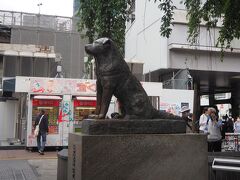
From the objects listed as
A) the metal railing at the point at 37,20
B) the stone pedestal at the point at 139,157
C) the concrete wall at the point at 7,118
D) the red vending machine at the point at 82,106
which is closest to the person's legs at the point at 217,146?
the stone pedestal at the point at 139,157

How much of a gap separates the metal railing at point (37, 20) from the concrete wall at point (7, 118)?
980 centimetres

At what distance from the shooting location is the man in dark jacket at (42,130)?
1784 cm

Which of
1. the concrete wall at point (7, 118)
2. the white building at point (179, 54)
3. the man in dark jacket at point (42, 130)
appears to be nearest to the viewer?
the man in dark jacket at point (42, 130)

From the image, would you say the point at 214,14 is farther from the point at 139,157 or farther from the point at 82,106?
the point at 82,106

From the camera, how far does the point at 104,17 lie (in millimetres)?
9727

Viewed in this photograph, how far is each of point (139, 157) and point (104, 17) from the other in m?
5.00

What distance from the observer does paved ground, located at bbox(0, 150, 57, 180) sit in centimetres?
1127

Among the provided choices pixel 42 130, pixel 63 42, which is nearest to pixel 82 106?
pixel 42 130

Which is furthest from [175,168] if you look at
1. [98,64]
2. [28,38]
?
[28,38]

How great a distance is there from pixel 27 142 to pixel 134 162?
1422 cm

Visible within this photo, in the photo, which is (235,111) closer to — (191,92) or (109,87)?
(191,92)

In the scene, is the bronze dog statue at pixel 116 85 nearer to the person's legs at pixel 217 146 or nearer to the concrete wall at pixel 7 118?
the person's legs at pixel 217 146

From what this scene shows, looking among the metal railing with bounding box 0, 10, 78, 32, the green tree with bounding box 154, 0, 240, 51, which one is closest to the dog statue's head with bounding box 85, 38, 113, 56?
the green tree with bounding box 154, 0, 240, 51

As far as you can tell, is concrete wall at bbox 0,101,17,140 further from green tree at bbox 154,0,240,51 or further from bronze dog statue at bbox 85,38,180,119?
bronze dog statue at bbox 85,38,180,119
